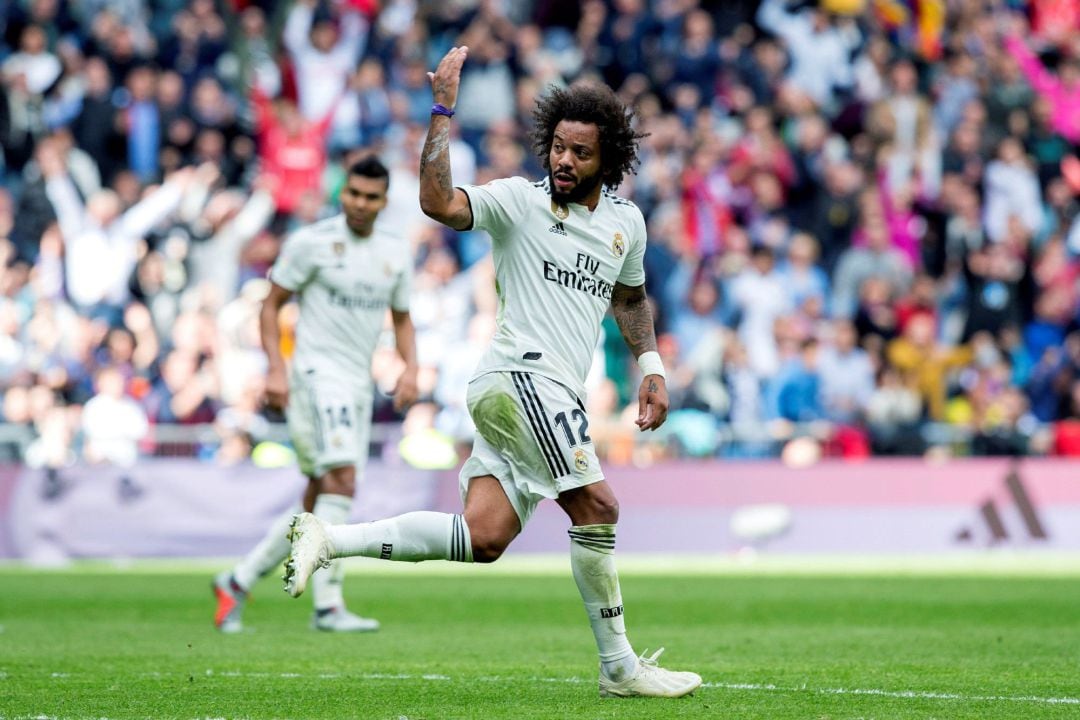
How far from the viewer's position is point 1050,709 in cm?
697

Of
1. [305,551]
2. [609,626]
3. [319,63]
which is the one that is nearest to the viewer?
[305,551]

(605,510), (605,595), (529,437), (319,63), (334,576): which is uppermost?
(319,63)

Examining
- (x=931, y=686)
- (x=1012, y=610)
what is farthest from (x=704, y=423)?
(x=931, y=686)

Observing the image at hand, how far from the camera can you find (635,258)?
312 inches

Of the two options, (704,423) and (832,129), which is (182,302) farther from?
(832,129)

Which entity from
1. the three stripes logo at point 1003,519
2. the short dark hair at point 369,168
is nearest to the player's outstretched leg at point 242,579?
the short dark hair at point 369,168

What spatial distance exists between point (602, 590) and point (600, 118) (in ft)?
6.42

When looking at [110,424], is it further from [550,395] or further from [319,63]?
[550,395]

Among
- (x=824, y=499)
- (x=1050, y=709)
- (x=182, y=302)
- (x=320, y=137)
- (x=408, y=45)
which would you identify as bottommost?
(x=1050, y=709)

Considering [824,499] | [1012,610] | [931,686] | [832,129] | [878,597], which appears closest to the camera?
[931,686]

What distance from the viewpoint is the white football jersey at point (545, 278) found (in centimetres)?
746

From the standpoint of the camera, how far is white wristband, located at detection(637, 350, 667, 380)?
7.89 metres

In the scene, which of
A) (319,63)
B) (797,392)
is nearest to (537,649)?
(797,392)

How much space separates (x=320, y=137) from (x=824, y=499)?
7.95 m
